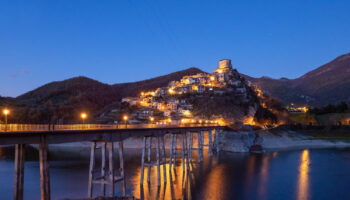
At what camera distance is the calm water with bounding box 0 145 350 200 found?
3666 centimetres

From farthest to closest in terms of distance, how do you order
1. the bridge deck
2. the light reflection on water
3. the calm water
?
the light reflection on water < the calm water < the bridge deck

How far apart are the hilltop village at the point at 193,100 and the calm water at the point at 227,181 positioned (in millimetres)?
41094

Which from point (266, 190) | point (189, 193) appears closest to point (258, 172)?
point (266, 190)

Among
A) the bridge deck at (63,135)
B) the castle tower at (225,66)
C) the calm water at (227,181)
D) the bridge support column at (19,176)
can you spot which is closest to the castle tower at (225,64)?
the castle tower at (225,66)

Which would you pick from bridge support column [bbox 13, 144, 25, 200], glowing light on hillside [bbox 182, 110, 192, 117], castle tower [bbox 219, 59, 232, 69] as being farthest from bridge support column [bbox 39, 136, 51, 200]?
castle tower [bbox 219, 59, 232, 69]

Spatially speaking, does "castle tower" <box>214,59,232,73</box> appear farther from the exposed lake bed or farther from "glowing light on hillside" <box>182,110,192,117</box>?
the exposed lake bed

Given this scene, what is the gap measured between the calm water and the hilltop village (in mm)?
41094

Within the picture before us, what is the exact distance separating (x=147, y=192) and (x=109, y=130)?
10492 mm

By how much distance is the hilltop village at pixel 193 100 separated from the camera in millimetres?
106938

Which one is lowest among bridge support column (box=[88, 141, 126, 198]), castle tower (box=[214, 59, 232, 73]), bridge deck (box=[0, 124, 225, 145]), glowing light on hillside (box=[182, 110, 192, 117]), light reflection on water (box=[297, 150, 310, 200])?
light reflection on water (box=[297, 150, 310, 200])

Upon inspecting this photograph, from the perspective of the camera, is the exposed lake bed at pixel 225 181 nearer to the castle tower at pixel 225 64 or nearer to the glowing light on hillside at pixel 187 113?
the glowing light on hillside at pixel 187 113

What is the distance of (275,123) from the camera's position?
122m

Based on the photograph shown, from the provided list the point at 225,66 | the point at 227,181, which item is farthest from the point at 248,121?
the point at 225,66

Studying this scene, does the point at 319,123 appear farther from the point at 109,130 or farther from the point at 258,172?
the point at 109,130
